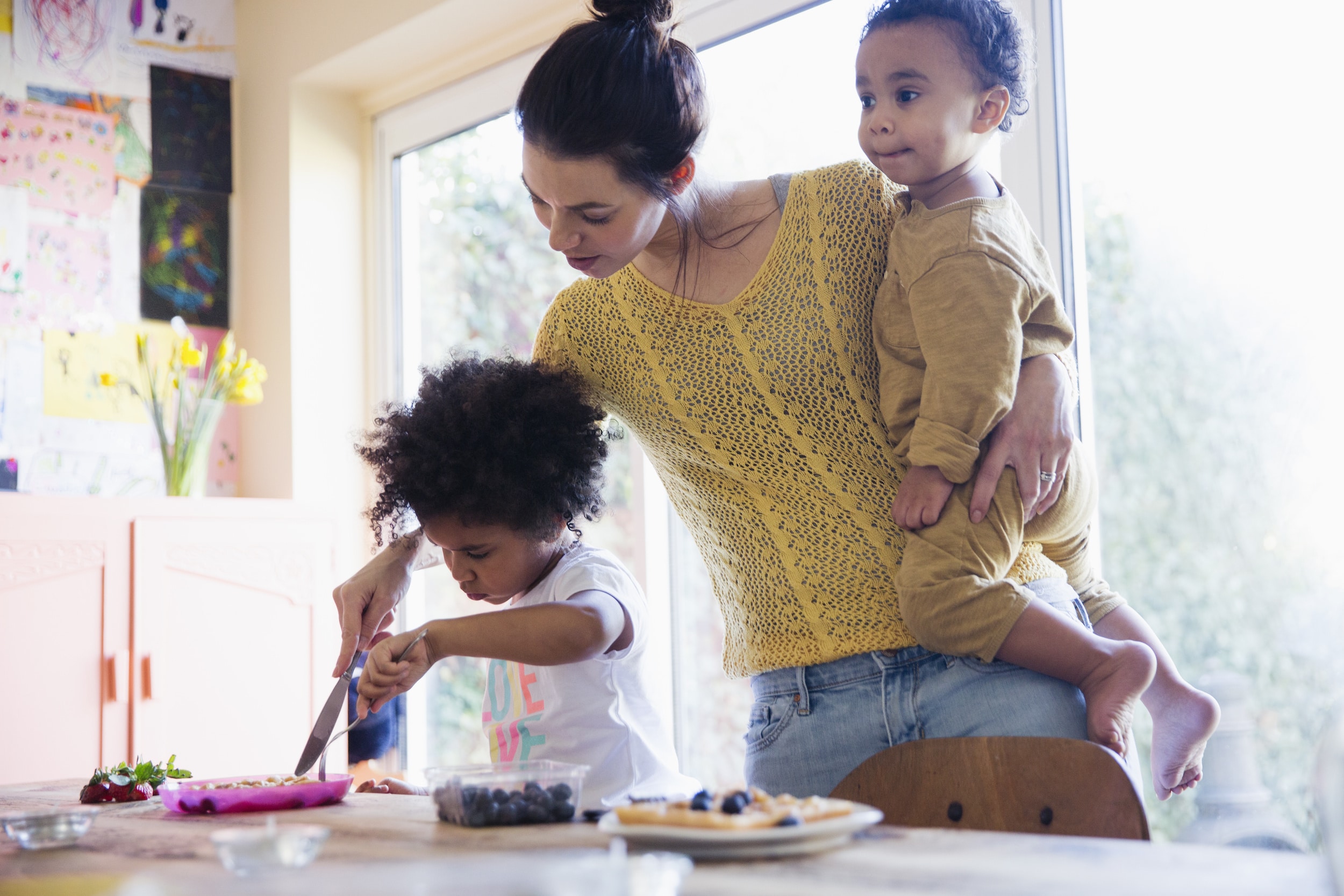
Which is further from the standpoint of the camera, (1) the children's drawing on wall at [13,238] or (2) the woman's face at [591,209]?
(1) the children's drawing on wall at [13,238]

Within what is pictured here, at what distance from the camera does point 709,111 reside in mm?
1335

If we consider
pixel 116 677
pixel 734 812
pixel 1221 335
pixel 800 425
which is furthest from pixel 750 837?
pixel 116 677

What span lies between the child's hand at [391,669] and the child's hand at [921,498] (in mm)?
482

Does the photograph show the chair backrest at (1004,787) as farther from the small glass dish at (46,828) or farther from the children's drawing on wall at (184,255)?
the children's drawing on wall at (184,255)

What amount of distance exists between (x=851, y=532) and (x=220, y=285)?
246 cm

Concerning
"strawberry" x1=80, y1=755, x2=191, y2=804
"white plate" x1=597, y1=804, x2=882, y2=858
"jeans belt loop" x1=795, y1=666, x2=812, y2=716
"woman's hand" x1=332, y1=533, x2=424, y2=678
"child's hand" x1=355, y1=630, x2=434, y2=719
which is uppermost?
"woman's hand" x1=332, y1=533, x2=424, y2=678

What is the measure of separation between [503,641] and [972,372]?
55 cm

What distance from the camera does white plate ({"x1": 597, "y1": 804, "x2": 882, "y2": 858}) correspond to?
Answer: 793 mm

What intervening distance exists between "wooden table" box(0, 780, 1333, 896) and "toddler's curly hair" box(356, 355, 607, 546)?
1.70 ft

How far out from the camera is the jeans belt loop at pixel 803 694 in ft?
4.02

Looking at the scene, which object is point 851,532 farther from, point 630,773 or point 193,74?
point 193,74

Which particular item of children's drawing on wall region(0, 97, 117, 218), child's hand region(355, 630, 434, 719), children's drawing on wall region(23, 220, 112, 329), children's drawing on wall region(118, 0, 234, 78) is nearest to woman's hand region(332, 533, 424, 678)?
child's hand region(355, 630, 434, 719)

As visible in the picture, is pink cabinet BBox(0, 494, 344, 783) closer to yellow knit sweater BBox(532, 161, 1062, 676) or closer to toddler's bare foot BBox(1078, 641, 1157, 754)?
yellow knit sweater BBox(532, 161, 1062, 676)

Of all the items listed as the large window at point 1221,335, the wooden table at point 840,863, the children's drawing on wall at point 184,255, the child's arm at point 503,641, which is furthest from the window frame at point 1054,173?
the children's drawing on wall at point 184,255
